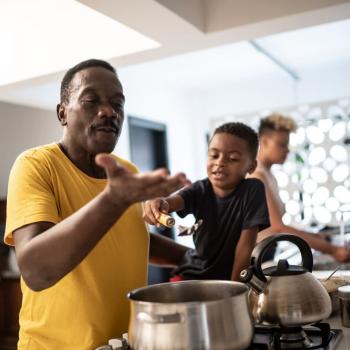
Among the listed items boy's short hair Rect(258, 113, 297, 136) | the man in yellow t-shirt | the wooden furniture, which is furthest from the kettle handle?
the wooden furniture

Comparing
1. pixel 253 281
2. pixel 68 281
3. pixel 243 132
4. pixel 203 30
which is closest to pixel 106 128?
pixel 68 281

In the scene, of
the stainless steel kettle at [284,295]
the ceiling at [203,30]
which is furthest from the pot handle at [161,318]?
the ceiling at [203,30]

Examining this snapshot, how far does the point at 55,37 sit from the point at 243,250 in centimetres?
204

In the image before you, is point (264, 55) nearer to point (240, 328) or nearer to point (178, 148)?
point (178, 148)

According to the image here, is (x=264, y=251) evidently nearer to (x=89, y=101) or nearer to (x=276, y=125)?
(x=89, y=101)

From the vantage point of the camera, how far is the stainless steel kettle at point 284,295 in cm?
88

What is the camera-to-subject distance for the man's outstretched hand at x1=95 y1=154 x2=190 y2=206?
0.66 metres

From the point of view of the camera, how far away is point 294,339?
92cm

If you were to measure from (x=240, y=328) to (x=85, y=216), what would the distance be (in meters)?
0.31

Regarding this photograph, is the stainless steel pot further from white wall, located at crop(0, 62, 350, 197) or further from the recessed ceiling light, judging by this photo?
white wall, located at crop(0, 62, 350, 197)

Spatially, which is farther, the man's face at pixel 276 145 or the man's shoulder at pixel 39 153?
the man's face at pixel 276 145

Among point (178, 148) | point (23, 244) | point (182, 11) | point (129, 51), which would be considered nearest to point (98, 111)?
point (23, 244)

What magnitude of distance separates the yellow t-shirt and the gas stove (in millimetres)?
115

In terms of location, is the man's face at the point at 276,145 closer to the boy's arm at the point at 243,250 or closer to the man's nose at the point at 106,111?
the boy's arm at the point at 243,250
